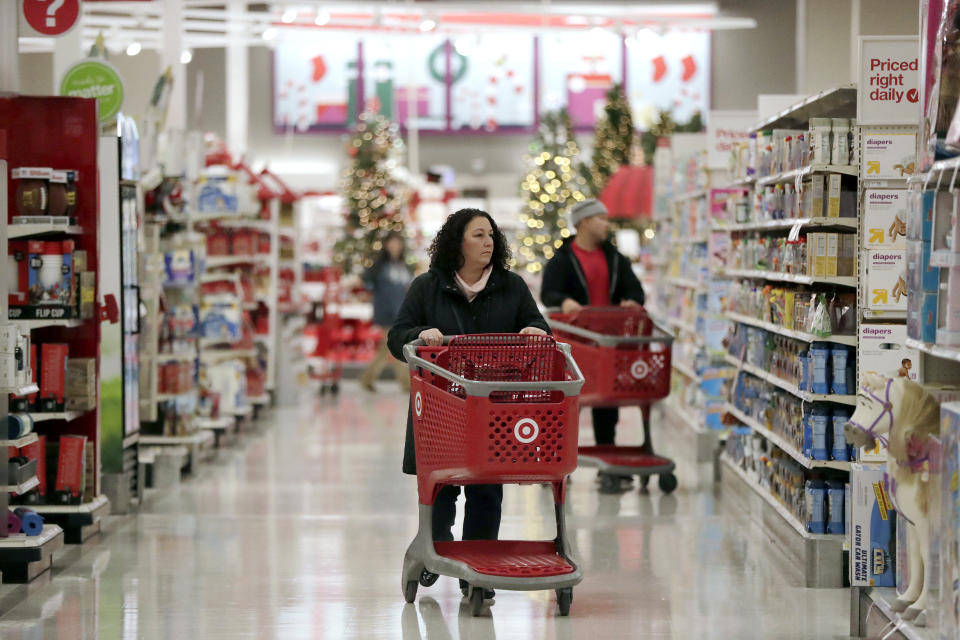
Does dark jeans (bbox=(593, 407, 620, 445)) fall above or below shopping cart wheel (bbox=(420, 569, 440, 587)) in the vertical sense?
above

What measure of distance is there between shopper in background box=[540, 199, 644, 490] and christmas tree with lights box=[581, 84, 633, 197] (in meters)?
11.3

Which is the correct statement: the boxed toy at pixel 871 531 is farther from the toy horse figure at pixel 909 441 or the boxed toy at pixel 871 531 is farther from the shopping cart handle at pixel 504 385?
the shopping cart handle at pixel 504 385

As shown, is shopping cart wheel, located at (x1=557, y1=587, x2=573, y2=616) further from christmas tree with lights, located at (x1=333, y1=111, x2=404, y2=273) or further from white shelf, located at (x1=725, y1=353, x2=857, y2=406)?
christmas tree with lights, located at (x1=333, y1=111, x2=404, y2=273)

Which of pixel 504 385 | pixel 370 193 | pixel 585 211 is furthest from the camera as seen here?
pixel 370 193

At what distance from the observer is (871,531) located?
4758mm

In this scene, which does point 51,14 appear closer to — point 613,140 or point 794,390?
point 794,390

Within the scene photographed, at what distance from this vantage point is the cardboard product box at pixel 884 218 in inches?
208

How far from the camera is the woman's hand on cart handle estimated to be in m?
4.92

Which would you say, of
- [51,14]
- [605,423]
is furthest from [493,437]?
[605,423]

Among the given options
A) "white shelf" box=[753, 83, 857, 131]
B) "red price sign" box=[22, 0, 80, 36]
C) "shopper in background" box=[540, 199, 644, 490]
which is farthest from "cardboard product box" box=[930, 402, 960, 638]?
"red price sign" box=[22, 0, 80, 36]

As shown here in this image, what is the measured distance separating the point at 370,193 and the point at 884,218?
1322cm

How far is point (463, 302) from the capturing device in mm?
5254

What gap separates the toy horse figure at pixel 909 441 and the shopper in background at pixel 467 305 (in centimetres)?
147

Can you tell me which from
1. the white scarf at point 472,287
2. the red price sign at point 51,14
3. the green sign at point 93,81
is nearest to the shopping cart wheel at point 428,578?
the white scarf at point 472,287
